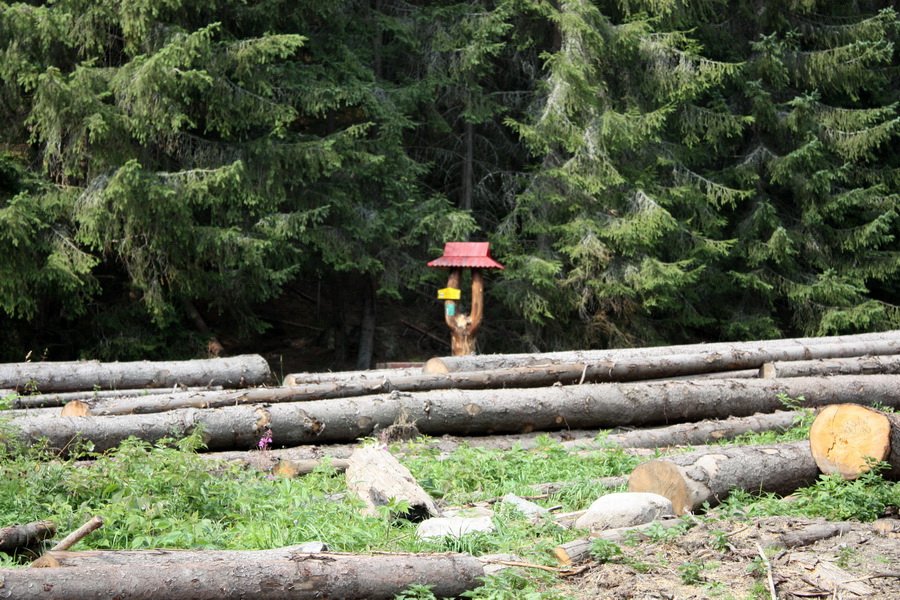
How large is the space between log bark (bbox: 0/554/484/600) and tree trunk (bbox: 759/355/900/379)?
8.25 m

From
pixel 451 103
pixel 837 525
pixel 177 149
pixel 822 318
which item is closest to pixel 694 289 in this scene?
pixel 822 318

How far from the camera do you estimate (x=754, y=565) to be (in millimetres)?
4926

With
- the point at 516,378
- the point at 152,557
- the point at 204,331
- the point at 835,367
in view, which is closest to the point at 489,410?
the point at 516,378

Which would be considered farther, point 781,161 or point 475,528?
point 781,161

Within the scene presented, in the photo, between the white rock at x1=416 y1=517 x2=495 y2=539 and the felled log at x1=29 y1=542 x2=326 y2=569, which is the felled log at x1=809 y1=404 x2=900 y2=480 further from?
the felled log at x1=29 y1=542 x2=326 y2=569

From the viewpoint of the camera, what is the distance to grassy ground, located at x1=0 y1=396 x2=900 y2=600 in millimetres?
5285

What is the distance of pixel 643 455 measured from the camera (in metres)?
8.20

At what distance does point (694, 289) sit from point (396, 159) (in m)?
7.30

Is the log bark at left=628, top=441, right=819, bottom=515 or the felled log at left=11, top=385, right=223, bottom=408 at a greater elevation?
the log bark at left=628, top=441, right=819, bottom=515

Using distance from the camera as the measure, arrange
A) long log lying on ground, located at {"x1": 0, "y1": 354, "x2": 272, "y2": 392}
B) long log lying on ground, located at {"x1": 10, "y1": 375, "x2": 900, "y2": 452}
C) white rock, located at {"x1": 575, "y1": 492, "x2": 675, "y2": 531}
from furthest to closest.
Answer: long log lying on ground, located at {"x1": 0, "y1": 354, "x2": 272, "y2": 392} < long log lying on ground, located at {"x1": 10, "y1": 375, "x2": 900, "y2": 452} < white rock, located at {"x1": 575, "y1": 492, "x2": 675, "y2": 531}

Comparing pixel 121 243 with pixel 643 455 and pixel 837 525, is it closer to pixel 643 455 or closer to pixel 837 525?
pixel 643 455

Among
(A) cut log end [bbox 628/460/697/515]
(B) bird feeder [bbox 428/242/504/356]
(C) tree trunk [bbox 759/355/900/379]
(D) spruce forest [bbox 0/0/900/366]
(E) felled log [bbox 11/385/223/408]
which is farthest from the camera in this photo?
(B) bird feeder [bbox 428/242/504/356]

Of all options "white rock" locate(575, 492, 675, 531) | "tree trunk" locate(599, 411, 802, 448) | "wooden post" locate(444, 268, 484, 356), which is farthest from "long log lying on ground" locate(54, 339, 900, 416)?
"white rock" locate(575, 492, 675, 531)

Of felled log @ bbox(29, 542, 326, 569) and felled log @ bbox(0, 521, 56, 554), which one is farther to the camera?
felled log @ bbox(0, 521, 56, 554)
